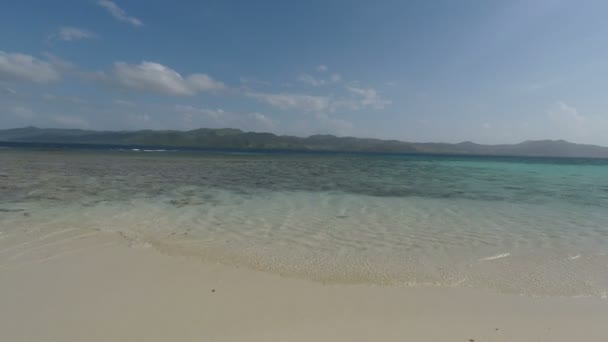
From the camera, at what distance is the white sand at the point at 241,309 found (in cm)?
331

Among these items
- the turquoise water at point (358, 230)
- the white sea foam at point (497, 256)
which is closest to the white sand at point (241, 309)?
the turquoise water at point (358, 230)

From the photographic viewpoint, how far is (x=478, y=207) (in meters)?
11.4

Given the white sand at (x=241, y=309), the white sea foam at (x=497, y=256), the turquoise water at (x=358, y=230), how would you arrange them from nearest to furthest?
the white sand at (x=241, y=309) → the turquoise water at (x=358, y=230) → the white sea foam at (x=497, y=256)

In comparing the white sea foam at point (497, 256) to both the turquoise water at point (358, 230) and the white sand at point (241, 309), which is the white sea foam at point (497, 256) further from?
the white sand at point (241, 309)

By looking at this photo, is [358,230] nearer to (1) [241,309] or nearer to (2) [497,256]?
(2) [497,256]

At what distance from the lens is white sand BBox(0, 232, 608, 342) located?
3.31 meters

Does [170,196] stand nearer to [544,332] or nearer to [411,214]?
[411,214]

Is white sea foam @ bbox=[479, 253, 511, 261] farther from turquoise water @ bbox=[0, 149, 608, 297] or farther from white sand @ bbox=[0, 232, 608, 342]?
white sand @ bbox=[0, 232, 608, 342]

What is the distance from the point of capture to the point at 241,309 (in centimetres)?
379

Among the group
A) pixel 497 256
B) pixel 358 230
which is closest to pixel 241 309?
pixel 358 230

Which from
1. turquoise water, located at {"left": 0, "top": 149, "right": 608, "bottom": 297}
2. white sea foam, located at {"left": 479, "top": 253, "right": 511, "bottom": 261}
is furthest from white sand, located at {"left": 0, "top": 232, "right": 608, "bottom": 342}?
white sea foam, located at {"left": 479, "top": 253, "right": 511, "bottom": 261}

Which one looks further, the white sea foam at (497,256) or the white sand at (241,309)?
the white sea foam at (497,256)

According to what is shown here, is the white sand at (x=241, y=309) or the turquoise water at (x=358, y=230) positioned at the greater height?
the turquoise water at (x=358, y=230)

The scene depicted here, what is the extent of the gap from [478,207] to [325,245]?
7899 millimetres
